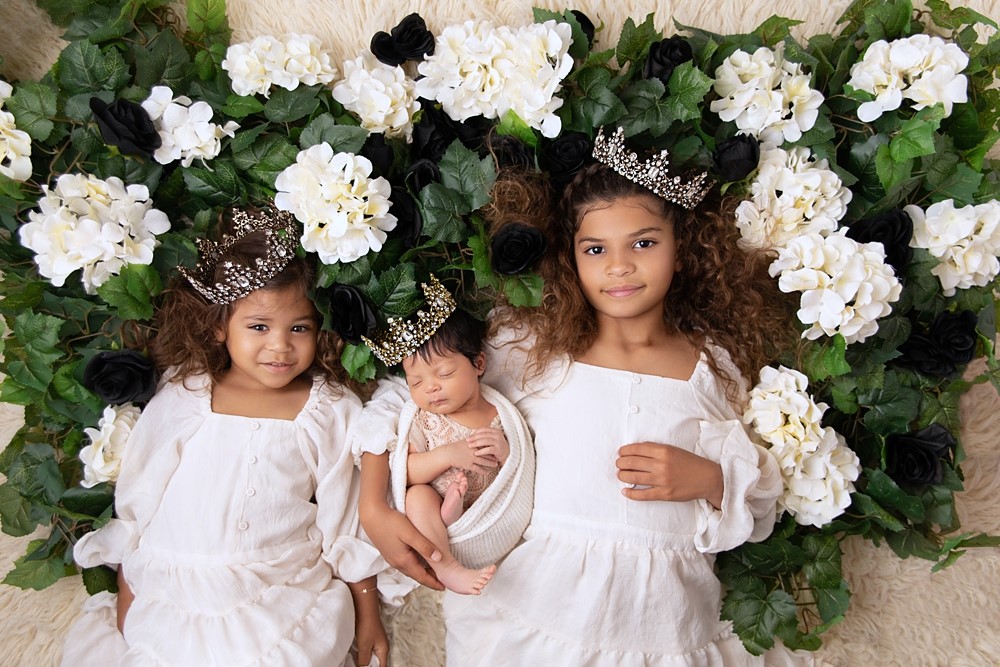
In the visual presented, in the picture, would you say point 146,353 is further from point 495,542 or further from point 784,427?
point 784,427

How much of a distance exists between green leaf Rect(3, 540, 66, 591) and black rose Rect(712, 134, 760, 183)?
197cm

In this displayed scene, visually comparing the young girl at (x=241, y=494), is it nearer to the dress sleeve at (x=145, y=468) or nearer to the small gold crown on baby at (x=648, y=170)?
the dress sleeve at (x=145, y=468)

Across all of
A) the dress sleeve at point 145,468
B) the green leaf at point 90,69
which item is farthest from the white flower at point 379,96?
the dress sleeve at point 145,468

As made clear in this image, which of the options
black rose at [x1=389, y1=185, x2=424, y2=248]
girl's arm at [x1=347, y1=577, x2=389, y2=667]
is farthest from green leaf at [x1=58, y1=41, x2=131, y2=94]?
girl's arm at [x1=347, y1=577, x2=389, y2=667]

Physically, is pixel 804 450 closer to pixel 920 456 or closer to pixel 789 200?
pixel 920 456

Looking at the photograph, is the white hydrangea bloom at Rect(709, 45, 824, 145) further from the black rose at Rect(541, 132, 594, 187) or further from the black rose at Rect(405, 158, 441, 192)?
the black rose at Rect(405, 158, 441, 192)

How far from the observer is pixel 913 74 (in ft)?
5.92

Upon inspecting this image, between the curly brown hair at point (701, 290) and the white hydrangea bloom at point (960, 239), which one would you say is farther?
the curly brown hair at point (701, 290)

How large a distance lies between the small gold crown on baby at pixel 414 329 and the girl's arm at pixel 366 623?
2.03 feet

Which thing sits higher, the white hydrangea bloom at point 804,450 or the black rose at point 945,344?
the black rose at point 945,344

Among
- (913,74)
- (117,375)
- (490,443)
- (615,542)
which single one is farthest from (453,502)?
(913,74)

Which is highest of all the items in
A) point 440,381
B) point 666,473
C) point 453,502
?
point 440,381

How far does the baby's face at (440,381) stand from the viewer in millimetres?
1828

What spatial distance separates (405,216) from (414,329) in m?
0.28
